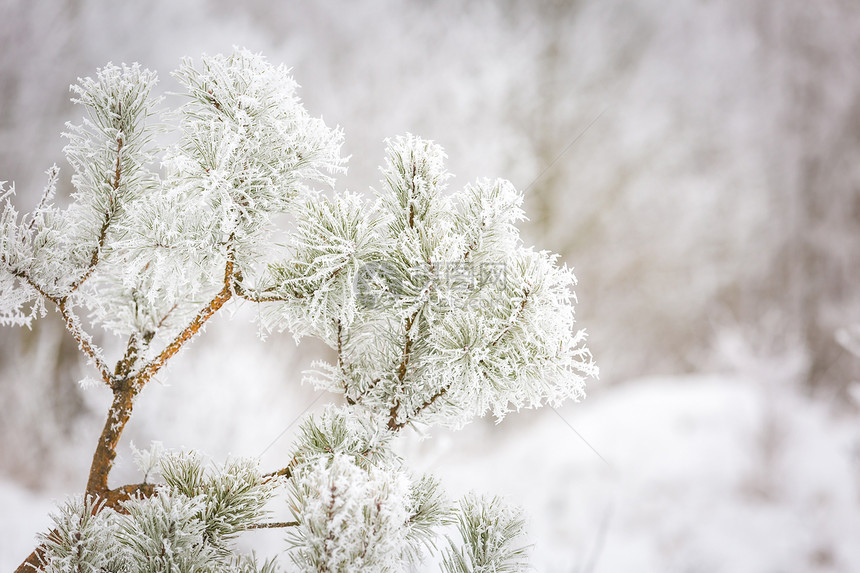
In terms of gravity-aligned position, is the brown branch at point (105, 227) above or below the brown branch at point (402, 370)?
above

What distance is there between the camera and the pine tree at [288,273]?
329 millimetres

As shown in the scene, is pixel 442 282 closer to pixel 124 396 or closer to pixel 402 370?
pixel 402 370

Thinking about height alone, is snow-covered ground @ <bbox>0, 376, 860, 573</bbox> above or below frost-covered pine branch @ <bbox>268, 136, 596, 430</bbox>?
above

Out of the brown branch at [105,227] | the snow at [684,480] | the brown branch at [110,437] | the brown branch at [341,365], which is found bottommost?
the brown branch at [110,437]

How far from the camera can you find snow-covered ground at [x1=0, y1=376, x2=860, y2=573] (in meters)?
1.14

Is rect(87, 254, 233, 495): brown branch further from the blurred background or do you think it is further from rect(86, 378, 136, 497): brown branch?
the blurred background

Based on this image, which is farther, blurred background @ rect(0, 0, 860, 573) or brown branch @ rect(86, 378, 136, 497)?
blurred background @ rect(0, 0, 860, 573)

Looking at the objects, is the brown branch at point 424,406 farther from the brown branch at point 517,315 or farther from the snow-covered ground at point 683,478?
the snow-covered ground at point 683,478

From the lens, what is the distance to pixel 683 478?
4.04 feet

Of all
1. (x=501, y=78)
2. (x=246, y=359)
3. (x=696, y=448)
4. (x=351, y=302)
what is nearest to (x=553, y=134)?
(x=501, y=78)

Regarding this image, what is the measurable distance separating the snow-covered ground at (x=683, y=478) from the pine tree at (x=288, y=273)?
73cm

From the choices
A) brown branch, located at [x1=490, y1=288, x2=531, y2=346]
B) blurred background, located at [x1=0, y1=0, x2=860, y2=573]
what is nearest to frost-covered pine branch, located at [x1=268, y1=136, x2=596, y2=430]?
brown branch, located at [x1=490, y1=288, x2=531, y2=346]

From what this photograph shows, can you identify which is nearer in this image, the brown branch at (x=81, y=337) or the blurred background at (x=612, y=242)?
the brown branch at (x=81, y=337)

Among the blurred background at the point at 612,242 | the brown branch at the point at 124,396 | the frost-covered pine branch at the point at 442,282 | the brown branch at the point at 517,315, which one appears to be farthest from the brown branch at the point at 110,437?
the blurred background at the point at 612,242
